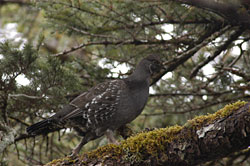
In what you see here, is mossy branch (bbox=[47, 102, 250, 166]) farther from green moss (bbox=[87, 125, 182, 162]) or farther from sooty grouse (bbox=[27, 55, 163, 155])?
sooty grouse (bbox=[27, 55, 163, 155])

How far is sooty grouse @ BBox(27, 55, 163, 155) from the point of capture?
18.3 feet

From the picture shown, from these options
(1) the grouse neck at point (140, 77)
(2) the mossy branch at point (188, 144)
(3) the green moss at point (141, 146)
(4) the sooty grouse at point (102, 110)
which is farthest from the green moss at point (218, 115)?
(1) the grouse neck at point (140, 77)

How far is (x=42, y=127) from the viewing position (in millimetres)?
5664

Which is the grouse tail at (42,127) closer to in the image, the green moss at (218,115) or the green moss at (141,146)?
the green moss at (141,146)

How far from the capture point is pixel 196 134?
12.7 ft

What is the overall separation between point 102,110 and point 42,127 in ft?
3.71

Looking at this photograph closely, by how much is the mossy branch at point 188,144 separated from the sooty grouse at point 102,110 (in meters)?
0.93

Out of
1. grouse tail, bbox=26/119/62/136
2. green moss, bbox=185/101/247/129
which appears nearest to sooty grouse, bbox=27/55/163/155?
grouse tail, bbox=26/119/62/136

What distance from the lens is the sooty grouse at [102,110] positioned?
557 centimetres

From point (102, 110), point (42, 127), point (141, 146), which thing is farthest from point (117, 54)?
point (141, 146)

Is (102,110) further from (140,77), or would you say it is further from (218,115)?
(218,115)

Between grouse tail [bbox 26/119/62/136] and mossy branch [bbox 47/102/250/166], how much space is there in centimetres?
103

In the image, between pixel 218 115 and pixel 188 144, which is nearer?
pixel 218 115

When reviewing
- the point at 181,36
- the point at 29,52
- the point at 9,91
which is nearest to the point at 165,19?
the point at 181,36
